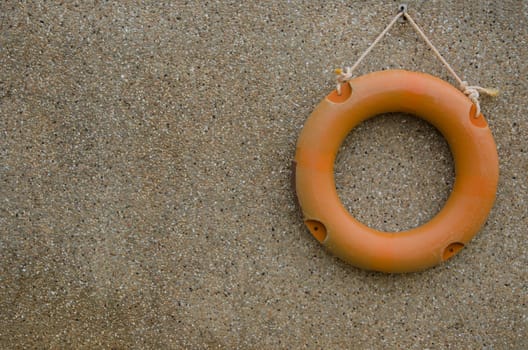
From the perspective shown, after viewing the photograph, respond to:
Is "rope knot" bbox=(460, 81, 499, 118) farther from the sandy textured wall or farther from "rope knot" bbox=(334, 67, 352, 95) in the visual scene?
"rope knot" bbox=(334, 67, 352, 95)

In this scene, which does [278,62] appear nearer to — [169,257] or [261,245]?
[261,245]

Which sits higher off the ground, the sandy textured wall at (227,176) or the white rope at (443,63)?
the white rope at (443,63)

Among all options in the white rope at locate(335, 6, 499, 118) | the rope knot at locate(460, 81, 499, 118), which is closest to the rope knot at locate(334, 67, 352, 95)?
the white rope at locate(335, 6, 499, 118)

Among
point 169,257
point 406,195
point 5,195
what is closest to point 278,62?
point 406,195

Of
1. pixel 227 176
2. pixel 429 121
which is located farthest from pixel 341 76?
pixel 227 176

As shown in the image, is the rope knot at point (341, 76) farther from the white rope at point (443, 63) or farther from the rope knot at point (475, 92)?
the rope knot at point (475, 92)

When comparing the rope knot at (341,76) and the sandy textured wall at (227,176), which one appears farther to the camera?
the sandy textured wall at (227,176)

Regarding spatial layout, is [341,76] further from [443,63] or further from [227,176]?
[227,176]

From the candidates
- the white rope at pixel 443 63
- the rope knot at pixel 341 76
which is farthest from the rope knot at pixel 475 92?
the rope knot at pixel 341 76
